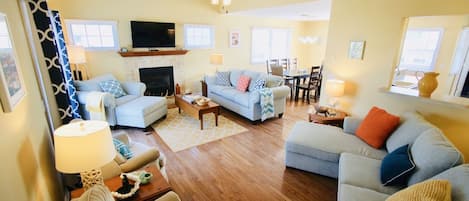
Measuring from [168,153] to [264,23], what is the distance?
5.71m

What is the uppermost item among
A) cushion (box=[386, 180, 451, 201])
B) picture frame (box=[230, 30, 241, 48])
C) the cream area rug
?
picture frame (box=[230, 30, 241, 48])

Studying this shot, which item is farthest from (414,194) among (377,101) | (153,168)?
(377,101)

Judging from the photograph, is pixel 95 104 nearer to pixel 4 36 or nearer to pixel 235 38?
pixel 4 36

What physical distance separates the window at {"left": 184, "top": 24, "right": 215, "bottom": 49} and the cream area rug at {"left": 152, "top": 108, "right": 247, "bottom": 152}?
88.6 inches

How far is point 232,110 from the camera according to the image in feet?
17.1

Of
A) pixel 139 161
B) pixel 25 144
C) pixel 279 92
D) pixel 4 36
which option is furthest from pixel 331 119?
pixel 4 36

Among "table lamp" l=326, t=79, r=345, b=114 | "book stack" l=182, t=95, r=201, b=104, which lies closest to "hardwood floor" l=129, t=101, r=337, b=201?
"book stack" l=182, t=95, r=201, b=104

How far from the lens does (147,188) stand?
6.03 ft

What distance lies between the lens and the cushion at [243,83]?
17.1ft

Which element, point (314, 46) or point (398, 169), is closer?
point (398, 169)

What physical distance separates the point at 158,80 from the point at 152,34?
1188 millimetres

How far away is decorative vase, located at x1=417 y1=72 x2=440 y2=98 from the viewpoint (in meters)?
2.83

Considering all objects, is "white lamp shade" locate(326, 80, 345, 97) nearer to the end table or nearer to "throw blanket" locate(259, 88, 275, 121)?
the end table

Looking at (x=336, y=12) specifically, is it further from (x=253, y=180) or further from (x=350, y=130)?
(x=253, y=180)
